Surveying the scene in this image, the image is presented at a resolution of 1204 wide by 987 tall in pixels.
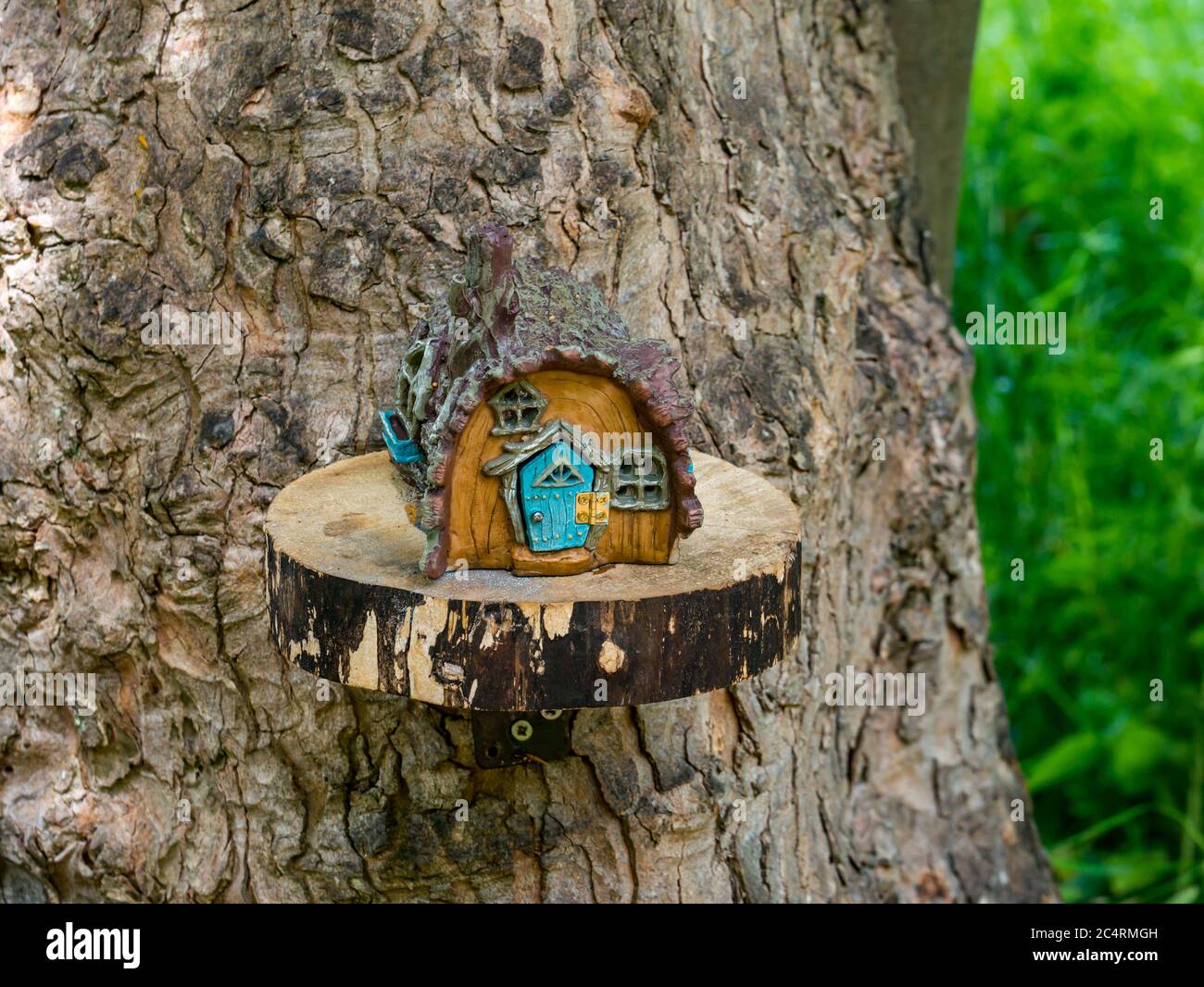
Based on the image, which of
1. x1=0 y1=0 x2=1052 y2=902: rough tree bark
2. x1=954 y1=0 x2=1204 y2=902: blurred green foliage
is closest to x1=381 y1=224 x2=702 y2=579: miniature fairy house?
x1=0 y1=0 x2=1052 y2=902: rough tree bark

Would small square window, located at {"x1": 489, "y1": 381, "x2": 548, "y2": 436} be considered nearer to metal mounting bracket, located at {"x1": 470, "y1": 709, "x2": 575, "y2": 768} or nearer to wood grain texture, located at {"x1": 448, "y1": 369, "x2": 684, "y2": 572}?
wood grain texture, located at {"x1": 448, "y1": 369, "x2": 684, "y2": 572}

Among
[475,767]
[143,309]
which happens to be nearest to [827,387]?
[475,767]

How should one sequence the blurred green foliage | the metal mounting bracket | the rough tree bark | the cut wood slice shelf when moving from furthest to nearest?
1. the blurred green foliage
2. the rough tree bark
3. the metal mounting bracket
4. the cut wood slice shelf

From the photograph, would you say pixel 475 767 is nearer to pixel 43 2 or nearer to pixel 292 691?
pixel 292 691

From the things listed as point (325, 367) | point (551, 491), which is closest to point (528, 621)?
point (551, 491)

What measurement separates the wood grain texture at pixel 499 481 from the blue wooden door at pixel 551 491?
→ 42 mm

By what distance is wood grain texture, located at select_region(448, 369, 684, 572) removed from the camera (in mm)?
1952

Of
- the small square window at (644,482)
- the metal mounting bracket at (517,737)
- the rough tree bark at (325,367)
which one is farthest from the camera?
the rough tree bark at (325,367)

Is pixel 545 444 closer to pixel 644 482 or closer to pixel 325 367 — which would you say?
pixel 644 482

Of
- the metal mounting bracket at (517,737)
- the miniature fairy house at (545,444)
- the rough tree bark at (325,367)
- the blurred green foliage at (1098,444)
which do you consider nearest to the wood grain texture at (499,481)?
the miniature fairy house at (545,444)

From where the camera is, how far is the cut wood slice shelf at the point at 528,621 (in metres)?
1.87

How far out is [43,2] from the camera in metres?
2.63

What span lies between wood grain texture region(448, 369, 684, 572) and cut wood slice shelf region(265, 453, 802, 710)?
4 centimetres

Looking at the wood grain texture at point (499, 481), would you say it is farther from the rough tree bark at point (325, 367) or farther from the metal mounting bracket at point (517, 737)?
the rough tree bark at point (325, 367)
